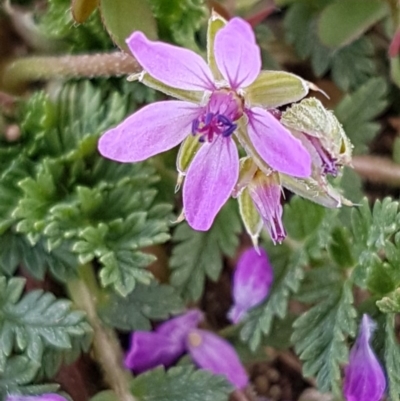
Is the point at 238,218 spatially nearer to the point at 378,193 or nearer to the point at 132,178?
the point at 132,178

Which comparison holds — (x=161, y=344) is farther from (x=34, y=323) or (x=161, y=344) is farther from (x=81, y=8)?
(x=81, y=8)

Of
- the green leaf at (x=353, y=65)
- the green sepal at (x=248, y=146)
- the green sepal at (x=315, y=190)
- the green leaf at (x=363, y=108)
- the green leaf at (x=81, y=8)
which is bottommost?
the green leaf at (x=363, y=108)

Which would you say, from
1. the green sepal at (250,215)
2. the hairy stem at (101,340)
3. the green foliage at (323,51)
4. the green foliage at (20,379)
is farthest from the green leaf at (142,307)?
the green foliage at (323,51)

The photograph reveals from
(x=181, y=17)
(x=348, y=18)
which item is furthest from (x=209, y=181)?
(x=348, y=18)

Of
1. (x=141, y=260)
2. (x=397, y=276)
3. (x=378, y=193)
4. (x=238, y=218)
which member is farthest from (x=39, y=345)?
(x=378, y=193)

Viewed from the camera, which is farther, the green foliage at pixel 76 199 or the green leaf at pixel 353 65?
the green leaf at pixel 353 65

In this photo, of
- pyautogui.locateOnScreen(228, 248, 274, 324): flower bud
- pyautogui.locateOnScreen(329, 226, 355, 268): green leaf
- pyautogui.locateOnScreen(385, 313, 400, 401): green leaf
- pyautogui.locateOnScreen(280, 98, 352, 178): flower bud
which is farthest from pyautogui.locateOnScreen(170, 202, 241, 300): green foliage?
pyautogui.locateOnScreen(280, 98, 352, 178): flower bud

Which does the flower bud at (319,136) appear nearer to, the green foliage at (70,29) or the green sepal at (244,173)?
the green sepal at (244,173)
